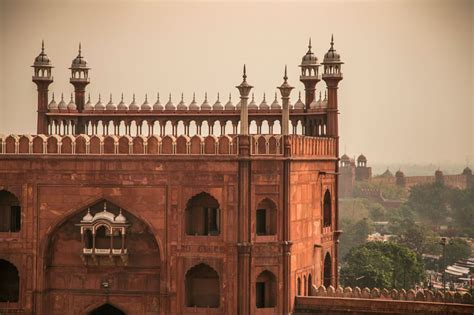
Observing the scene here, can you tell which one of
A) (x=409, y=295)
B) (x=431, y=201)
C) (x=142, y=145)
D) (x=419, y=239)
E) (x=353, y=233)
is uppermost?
(x=142, y=145)

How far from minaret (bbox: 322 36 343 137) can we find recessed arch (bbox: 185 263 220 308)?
5.49m

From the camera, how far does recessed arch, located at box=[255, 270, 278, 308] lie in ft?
79.8

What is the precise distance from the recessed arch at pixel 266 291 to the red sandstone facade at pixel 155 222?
21 mm

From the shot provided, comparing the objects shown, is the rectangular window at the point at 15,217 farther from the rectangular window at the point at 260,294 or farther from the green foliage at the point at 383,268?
the green foliage at the point at 383,268

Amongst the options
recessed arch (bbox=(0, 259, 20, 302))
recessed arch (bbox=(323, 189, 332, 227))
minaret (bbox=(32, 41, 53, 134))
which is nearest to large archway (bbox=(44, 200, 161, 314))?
recessed arch (bbox=(0, 259, 20, 302))

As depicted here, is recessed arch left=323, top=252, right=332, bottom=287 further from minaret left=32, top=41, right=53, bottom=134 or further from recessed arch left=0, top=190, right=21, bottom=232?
minaret left=32, top=41, right=53, bottom=134

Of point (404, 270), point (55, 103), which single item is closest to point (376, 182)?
point (404, 270)

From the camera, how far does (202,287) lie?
80.9ft

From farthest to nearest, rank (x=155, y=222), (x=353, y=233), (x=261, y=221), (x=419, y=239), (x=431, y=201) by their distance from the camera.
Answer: (x=431, y=201) < (x=353, y=233) < (x=419, y=239) < (x=261, y=221) < (x=155, y=222)

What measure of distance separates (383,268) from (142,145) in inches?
780

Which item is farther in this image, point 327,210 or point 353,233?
point 353,233

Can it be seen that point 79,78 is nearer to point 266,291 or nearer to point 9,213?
point 9,213

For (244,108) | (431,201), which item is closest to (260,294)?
(244,108)

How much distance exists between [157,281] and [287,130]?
421 cm
